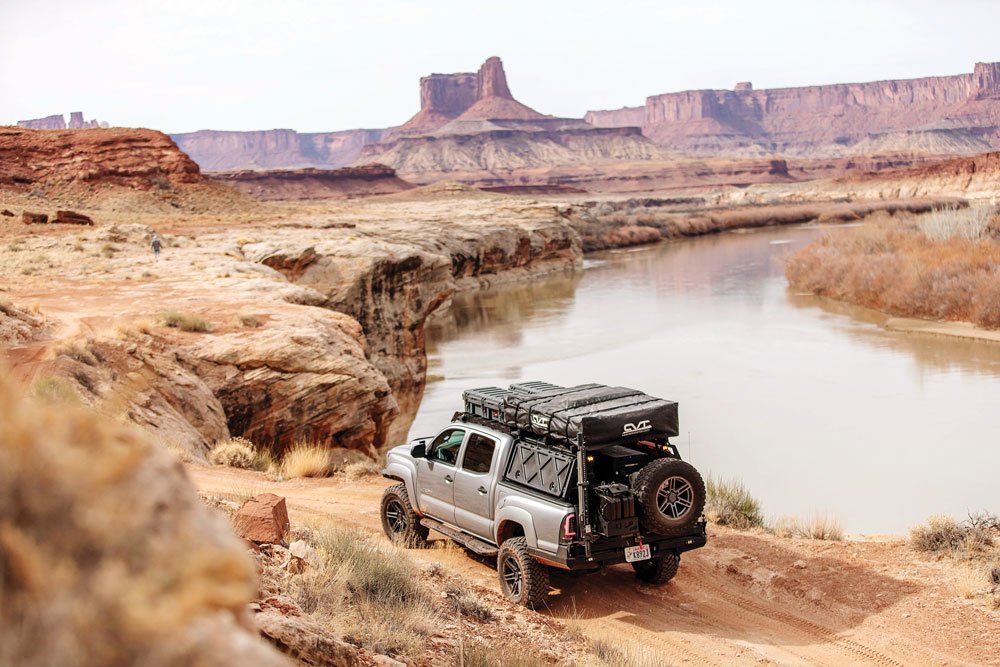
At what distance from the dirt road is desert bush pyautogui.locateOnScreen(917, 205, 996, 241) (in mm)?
35652

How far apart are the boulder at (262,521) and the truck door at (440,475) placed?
1.97 metres

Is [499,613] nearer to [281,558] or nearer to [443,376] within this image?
[281,558]

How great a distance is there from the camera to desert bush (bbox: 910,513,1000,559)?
914 cm

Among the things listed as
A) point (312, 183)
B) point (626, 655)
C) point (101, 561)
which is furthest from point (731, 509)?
point (312, 183)

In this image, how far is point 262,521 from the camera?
6.79m

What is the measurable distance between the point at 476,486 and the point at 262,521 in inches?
85.8

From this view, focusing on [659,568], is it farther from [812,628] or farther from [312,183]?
[312,183]

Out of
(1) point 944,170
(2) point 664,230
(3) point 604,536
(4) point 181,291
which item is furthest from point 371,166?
(3) point 604,536

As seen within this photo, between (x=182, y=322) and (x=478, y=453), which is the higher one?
(x=182, y=322)

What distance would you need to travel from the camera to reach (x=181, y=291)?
718 inches

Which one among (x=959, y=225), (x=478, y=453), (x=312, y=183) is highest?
(x=312, y=183)

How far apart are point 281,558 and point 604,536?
2.45 metres

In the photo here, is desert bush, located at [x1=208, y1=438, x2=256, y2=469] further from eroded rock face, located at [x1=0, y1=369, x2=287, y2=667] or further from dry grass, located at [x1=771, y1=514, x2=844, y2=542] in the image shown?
eroded rock face, located at [x1=0, y1=369, x2=287, y2=667]

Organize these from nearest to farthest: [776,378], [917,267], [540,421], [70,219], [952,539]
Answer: [540,421] → [952,539] → [776,378] → [70,219] → [917,267]
